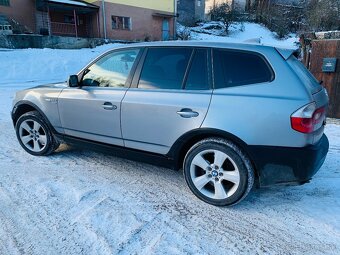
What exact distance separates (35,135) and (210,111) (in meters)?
2.90

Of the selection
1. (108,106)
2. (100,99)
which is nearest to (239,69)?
(108,106)

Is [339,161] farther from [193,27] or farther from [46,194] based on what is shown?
[193,27]

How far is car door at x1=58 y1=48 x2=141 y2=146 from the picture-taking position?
3.55 m

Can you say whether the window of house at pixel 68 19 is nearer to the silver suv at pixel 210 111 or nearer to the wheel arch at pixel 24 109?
the wheel arch at pixel 24 109

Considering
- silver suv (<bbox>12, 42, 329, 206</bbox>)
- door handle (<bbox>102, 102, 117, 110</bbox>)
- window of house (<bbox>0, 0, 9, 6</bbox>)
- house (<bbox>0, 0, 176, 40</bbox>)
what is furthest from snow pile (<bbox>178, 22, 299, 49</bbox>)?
door handle (<bbox>102, 102, 117, 110</bbox>)

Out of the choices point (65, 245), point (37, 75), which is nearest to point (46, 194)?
point (65, 245)

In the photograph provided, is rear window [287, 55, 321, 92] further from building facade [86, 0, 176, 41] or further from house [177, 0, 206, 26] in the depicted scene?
house [177, 0, 206, 26]

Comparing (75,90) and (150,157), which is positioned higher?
(75,90)

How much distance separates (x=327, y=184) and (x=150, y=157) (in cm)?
221

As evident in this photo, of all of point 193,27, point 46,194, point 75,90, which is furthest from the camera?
point 193,27

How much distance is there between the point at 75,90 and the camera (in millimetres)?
3891

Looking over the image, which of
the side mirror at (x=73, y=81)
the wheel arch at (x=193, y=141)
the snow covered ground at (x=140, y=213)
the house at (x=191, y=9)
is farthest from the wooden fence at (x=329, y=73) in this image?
the house at (x=191, y=9)

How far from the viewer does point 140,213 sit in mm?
2979

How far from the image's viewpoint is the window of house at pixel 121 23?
928 inches
